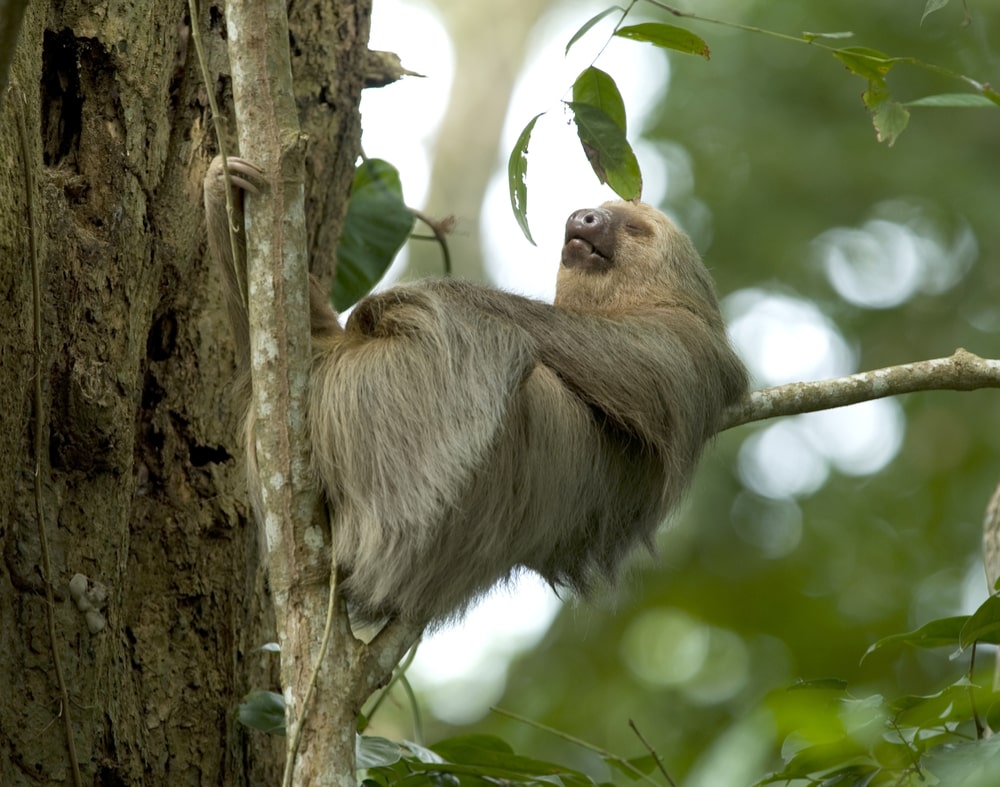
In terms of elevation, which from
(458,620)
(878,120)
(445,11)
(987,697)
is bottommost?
(458,620)

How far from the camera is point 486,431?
3.68 meters

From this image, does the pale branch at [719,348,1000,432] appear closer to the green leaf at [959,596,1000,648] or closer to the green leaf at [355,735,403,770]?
the green leaf at [959,596,1000,648]

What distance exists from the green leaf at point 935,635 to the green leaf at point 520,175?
5.57 feet

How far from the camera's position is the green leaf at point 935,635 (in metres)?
3.14

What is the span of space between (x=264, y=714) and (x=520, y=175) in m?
1.93

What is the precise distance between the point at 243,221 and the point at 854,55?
2.11 metres

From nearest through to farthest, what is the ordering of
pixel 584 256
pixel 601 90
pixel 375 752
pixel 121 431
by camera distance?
pixel 375 752, pixel 121 431, pixel 601 90, pixel 584 256

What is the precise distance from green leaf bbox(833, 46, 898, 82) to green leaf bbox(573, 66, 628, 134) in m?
0.74

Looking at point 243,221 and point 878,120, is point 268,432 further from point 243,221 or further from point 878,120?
point 878,120

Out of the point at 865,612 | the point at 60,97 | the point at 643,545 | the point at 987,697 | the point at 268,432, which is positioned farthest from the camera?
the point at 865,612

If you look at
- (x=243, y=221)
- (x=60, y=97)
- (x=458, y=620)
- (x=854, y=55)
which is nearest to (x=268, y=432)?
(x=243, y=221)

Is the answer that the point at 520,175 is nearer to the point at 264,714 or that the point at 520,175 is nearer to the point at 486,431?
the point at 486,431

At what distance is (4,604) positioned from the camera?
3311mm

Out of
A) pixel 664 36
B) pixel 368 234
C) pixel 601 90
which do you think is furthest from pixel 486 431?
pixel 368 234
